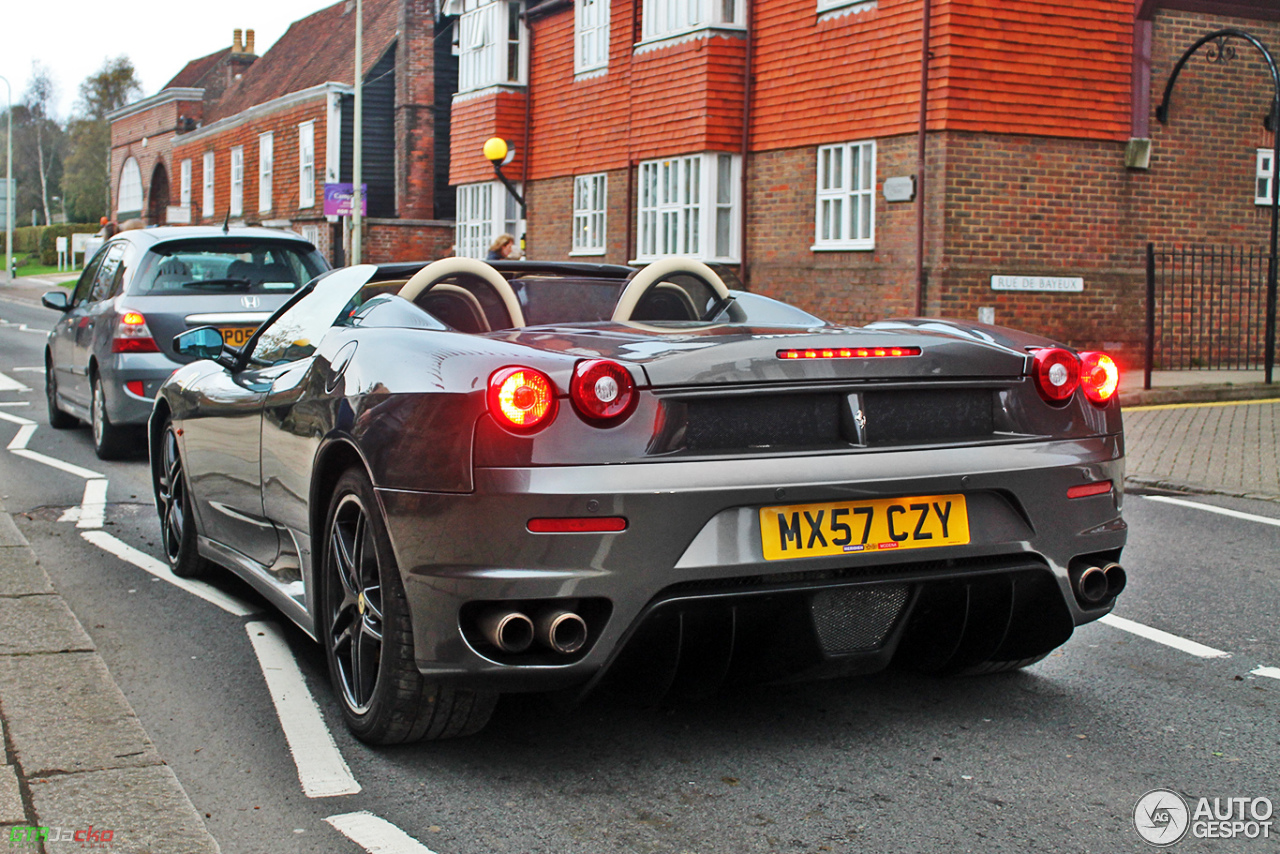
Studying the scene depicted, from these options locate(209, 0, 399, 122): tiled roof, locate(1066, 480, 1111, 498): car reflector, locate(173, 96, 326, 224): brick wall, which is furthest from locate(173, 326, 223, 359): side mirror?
locate(209, 0, 399, 122): tiled roof

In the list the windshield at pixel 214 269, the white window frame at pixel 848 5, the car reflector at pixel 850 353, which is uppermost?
the white window frame at pixel 848 5

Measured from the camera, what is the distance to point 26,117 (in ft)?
407

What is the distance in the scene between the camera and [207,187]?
5138 cm

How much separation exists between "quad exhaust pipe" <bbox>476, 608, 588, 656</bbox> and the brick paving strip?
2.57ft

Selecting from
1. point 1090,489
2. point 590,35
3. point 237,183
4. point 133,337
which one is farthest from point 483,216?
point 1090,489

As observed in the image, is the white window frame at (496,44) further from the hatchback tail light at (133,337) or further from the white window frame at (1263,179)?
the hatchback tail light at (133,337)

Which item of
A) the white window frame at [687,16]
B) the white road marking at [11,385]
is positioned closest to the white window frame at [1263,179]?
the white window frame at [687,16]

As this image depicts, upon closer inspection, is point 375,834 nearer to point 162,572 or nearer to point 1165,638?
point 1165,638

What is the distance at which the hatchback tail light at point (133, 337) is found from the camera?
10055mm

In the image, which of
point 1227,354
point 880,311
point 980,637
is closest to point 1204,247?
point 1227,354

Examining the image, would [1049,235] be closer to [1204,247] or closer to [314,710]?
[1204,247]

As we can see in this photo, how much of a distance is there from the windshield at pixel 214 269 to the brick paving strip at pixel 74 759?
573 cm

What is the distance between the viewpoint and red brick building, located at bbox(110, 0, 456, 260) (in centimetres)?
3744

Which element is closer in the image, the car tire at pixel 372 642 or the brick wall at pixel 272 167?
the car tire at pixel 372 642
